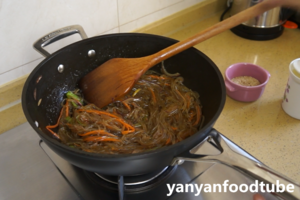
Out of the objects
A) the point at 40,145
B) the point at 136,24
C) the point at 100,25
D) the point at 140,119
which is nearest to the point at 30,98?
the point at 40,145

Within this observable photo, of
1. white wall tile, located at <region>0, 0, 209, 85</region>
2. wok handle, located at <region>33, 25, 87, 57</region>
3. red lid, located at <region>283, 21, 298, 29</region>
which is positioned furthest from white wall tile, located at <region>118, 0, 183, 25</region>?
red lid, located at <region>283, 21, 298, 29</region>

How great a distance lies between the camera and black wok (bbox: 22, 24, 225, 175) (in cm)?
70

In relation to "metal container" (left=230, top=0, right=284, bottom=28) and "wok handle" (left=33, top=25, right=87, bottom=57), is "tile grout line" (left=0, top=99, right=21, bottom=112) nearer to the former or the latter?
"wok handle" (left=33, top=25, right=87, bottom=57)

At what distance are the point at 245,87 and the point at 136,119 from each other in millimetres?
452

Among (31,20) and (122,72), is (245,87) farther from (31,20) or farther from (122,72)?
(31,20)

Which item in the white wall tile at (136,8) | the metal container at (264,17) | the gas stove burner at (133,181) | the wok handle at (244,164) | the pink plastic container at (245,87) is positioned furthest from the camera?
the metal container at (264,17)

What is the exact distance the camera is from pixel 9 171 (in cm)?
96

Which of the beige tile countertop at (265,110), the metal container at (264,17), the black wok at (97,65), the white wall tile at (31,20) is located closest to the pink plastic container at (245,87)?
the beige tile countertop at (265,110)

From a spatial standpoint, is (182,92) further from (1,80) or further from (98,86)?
(1,80)

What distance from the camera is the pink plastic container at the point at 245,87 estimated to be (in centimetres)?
112

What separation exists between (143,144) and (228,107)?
0.44m

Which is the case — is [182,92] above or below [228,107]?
above

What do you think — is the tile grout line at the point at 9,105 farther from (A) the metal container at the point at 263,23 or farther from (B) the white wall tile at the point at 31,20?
(A) the metal container at the point at 263,23

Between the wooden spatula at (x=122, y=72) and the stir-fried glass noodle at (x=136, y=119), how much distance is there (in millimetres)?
47
